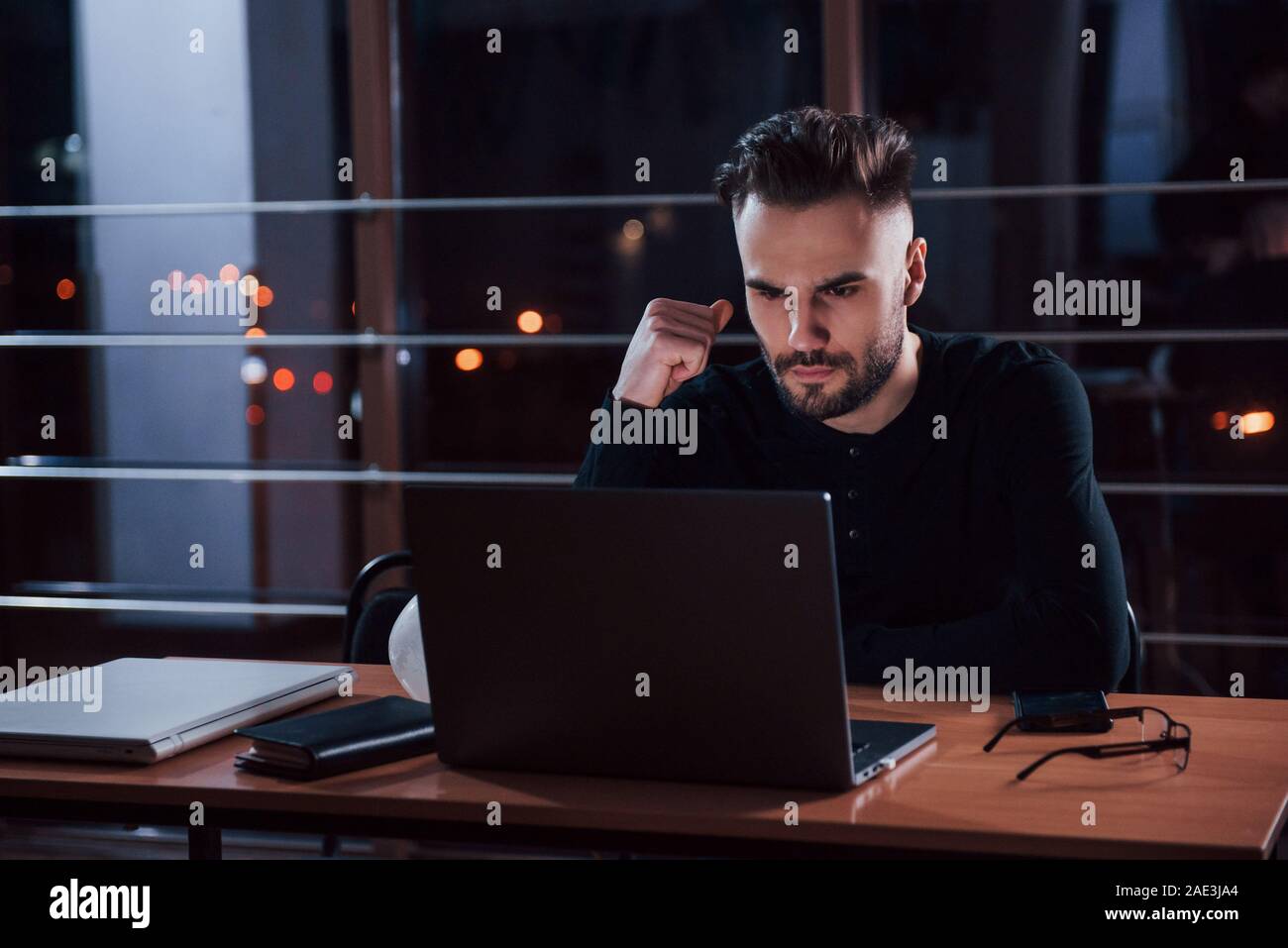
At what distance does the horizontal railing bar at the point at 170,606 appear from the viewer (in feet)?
12.2

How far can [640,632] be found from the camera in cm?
122

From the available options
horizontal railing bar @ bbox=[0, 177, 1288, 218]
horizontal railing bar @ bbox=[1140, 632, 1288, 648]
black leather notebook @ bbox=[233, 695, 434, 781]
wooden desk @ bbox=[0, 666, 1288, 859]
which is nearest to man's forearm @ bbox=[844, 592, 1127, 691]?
wooden desk @ bbox=[0, 666, 1288, 859]

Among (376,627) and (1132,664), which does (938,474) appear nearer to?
(1132,664)

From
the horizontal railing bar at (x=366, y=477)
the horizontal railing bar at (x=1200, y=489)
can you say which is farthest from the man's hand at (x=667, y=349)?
the horizontal railing bar at (x=1200, y=489)

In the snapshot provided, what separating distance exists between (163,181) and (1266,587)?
114 inches

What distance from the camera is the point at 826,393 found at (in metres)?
2.08

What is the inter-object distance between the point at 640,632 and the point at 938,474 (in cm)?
94

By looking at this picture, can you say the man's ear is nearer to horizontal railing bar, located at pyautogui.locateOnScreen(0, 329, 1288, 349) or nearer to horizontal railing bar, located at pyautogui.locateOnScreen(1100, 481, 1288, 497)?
horizontal railing bar, located at pyautogui.locateOnScreen(0, 329, 1288, 349)

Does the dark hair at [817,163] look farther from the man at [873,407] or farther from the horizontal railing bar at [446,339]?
Result: the horizontal railing bar at [446,339]

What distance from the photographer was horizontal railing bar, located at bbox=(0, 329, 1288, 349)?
10.6 feet

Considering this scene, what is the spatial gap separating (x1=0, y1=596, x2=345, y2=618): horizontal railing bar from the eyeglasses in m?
2.50
